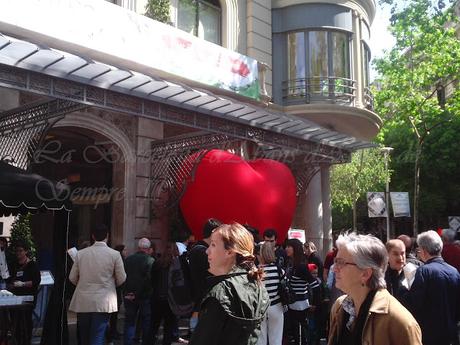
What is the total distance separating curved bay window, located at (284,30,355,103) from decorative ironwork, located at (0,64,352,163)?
3040 millimetres

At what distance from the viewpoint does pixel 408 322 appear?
248 cm

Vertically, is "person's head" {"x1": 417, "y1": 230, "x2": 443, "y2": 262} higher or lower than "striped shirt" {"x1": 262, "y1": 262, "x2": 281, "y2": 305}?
higher

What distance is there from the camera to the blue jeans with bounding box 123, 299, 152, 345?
8.04 m

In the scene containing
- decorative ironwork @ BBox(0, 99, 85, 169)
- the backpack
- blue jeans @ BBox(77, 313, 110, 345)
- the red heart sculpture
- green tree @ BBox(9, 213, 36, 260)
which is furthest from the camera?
the red heart sculpture

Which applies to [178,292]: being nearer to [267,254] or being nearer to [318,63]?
[267,254]

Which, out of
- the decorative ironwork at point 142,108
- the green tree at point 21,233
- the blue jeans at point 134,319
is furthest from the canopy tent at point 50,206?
the green tree at point 21,233

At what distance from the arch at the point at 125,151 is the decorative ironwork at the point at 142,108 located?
280 cm

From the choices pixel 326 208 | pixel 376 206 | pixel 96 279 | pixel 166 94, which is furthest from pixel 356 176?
pixel 96 279

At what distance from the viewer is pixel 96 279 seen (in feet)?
21.3

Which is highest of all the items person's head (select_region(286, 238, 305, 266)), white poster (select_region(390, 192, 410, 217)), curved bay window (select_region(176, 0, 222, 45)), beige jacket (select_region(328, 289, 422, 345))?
curved bay window (select_region(176, 0, 222, 45))

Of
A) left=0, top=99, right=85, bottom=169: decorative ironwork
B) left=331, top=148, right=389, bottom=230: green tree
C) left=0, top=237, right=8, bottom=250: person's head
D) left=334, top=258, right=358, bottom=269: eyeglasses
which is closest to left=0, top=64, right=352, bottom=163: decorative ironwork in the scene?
left=0, top=99, right=85, bottom=169: decorative ironwork

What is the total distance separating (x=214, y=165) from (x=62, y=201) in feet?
13.4

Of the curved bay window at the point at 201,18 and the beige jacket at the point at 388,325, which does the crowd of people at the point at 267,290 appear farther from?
the curved bay window at the point at 201,18

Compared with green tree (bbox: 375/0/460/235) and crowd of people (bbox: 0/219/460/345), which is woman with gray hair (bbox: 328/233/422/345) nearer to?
crowd of people (bbox: 0/219/460/345)
